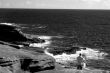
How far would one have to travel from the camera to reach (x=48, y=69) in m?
25.2

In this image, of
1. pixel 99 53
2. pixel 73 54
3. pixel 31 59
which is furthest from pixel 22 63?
pixel 99 53

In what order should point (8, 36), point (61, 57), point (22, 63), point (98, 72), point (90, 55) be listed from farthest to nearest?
1. point (8, 36)
2. point (90, 55)
3. point (61, 57)
4. point (22, 63)
5. point (98, 72)

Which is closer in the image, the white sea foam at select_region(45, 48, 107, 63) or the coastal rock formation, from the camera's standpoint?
the coastal rock formation

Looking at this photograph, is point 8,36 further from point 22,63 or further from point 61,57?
point 22,63

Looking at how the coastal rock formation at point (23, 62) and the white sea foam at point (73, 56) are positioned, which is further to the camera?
the white sea foam at point (73, 56)

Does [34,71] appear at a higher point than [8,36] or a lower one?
lower

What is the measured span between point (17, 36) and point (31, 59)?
34.5 m

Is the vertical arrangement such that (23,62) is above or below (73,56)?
above

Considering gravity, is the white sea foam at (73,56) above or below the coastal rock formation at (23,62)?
below

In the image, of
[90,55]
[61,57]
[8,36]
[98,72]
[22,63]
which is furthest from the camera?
[8,36]

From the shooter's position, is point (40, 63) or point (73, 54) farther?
point (73, 54)

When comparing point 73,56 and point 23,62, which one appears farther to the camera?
point 73,56

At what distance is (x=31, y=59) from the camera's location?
24.4m

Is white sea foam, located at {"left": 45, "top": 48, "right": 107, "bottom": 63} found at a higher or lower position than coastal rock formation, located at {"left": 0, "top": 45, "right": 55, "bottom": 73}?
lower
